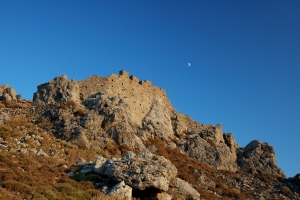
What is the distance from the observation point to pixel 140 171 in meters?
16.9

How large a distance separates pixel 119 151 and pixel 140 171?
509 inches

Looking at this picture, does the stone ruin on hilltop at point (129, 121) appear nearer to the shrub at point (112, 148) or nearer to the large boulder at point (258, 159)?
the large boulder at point (258, 159)

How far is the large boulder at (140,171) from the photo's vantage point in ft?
53.9

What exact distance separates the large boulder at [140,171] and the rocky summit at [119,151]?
5 cm

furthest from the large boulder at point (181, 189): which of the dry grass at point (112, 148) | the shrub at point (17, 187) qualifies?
the dry grass at point (112, 148)

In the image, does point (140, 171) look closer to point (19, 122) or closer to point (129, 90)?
point (19, 122)

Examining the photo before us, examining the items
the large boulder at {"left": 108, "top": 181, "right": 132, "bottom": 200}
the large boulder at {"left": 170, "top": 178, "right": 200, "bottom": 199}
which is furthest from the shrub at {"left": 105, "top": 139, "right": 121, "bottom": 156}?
the large boulder at {"left": 108, "top": 181, "right": 132, "bottom": 200}

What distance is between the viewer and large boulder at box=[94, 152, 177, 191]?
16438mm

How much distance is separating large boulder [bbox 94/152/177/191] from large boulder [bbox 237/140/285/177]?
93.5 ft

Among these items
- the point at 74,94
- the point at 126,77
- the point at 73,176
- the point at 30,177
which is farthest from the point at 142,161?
the point at 126,77

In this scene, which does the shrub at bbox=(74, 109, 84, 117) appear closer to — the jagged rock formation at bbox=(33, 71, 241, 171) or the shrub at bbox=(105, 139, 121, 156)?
the jagged rock formation at bbox=(33, 71, 241, 171)

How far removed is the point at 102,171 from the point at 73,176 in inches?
66.5

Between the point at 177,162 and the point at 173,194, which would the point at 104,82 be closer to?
the point at 177,162

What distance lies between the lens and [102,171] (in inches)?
714
